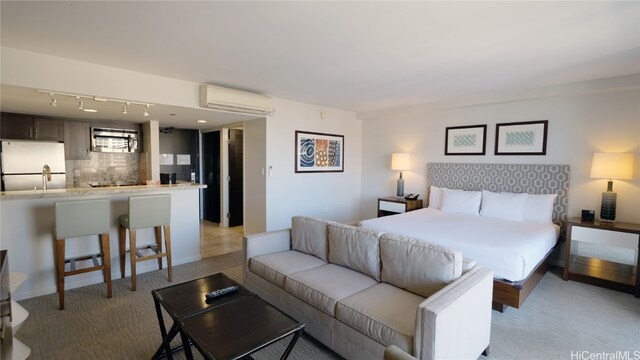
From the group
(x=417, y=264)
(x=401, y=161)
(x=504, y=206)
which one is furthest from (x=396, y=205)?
(x=417, y=264)

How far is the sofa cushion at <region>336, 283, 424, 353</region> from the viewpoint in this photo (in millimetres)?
1692

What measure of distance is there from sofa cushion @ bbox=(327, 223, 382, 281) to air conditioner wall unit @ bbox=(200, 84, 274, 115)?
87.7 inches

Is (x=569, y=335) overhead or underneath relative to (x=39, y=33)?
underneath

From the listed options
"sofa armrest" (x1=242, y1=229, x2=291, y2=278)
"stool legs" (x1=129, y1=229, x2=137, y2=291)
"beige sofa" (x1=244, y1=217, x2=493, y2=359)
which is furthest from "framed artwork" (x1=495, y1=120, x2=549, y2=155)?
"stool legs" (x1=129, y1=229, x2=137, y2=291)

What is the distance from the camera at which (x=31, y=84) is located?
280 cm

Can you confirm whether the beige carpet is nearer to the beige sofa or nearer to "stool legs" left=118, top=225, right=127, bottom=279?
"stool legs" left=118, top=225, right=127, bottom=279

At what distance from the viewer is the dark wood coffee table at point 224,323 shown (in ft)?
4.97

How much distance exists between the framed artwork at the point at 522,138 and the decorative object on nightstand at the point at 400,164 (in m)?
1.34

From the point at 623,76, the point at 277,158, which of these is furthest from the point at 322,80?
the point at 623,76

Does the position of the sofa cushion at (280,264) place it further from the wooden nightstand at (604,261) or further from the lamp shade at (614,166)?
the lamp shade at (614,166)

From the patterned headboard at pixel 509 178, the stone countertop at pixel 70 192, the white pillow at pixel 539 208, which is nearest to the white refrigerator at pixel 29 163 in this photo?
the stone countertop at pixel 70 192

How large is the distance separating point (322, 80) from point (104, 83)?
7.67ft

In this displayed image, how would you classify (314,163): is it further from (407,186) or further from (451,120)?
(451,120)

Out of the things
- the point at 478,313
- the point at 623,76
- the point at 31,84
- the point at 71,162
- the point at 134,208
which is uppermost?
the point at 623,76
